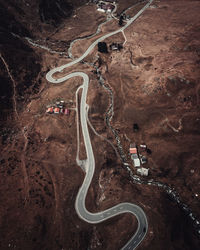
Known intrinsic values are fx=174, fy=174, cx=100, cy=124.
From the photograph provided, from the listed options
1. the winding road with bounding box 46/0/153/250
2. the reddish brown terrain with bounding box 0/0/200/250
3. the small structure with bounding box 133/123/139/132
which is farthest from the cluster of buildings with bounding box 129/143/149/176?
the winding road with bounding box 46/0/153/250

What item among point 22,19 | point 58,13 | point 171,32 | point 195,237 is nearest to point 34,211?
point 195,237

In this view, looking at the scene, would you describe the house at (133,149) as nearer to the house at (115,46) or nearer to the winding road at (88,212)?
the winding road at (88,212)

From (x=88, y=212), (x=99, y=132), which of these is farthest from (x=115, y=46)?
(x=88, y=212)

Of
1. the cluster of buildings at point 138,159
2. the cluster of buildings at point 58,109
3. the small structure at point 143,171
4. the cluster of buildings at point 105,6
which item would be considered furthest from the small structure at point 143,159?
the cluster of buildings at point 105,6

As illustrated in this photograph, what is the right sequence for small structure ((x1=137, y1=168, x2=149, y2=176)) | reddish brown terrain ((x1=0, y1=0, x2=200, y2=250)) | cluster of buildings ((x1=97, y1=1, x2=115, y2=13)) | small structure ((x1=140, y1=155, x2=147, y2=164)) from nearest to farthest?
reddish brown terrain ((x1=0, y1=0, x2=200, y2=250)), small structure ((x1=137, y1=168, x2=149, y2=176)), small structure ((x1=140, y1=155, x2=147, y2=164)), cluster of buildings ((x1=97, y1=1, x2=115, y2=13))

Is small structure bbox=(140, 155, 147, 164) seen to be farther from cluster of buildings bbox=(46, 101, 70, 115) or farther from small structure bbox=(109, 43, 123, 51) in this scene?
small structure bbox=(109, 43, 123, 51)
